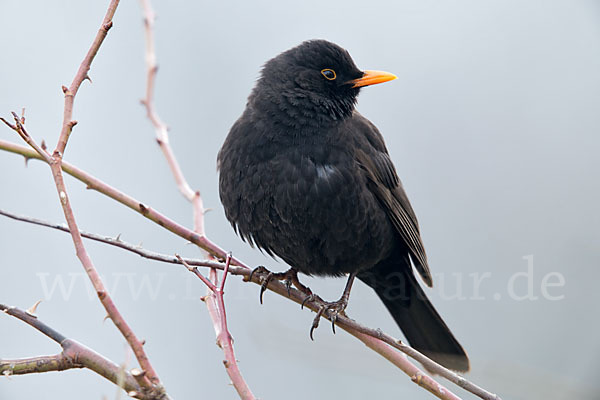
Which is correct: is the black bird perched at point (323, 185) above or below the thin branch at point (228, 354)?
above

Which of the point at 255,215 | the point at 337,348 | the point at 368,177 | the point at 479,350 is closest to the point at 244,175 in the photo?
the point at 255,215

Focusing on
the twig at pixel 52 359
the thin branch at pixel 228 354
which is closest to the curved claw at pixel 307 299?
the thin branch at pixel 228 354

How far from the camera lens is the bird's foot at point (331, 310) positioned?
360 centimetres

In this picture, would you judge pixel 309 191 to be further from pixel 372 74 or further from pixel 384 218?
pixel 372 74

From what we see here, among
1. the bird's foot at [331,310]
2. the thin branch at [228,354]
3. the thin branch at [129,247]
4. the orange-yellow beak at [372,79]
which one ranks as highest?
the orange-yellow beak at [372,79]

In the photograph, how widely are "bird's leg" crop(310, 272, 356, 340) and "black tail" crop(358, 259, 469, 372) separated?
1.11ft

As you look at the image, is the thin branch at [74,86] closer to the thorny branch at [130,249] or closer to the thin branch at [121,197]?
the thorny branch at [130,249]

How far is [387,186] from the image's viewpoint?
4266 millimetres

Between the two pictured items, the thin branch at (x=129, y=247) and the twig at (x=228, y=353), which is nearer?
the twig at (x=228, y=353)

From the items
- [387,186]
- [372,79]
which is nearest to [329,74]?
[372,79]

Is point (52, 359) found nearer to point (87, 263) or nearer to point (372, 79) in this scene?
point (87, 263)

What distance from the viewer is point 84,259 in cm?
183

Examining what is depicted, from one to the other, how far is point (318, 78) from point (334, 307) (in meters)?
1.42

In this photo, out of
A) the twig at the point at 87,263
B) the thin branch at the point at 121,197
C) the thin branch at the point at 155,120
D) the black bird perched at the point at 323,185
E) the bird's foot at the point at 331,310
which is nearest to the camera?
the twig at the point at 87,263
